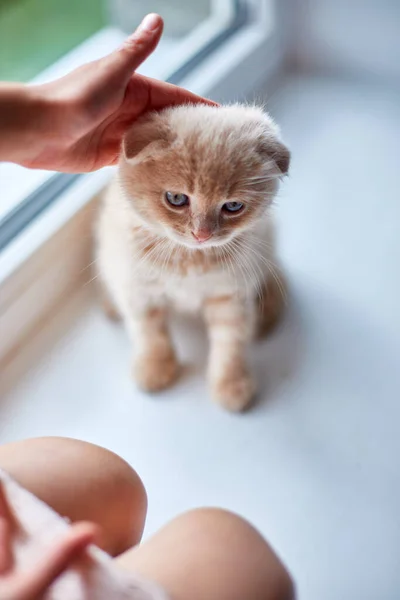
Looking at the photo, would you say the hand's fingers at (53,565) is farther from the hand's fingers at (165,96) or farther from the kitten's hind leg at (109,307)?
the kitten's hind leg at (109,307)

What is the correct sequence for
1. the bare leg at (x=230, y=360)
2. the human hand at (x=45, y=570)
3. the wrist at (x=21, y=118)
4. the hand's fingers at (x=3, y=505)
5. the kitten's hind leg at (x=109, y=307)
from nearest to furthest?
the human hand at (x=45, y=570) < the hand's fingers at (x=3, y=505) < the wrist at (x=21, y=118) < the bare leg at (x=230, y=360) < the kitten's hind leg at (x=109, y=307)

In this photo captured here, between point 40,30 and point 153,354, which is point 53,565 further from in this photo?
point 40,30

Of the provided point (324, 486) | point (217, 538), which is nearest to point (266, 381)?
point (324, 486)

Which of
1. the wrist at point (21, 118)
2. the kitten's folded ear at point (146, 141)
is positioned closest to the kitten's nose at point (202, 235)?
the kitten's folded ear at point (146, 141)

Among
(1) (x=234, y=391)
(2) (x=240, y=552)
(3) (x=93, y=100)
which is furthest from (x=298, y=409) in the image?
(3) (x=93, y=100)

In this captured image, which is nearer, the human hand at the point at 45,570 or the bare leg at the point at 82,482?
the human hand at the point at 45,570

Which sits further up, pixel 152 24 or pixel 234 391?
pixel 152 24

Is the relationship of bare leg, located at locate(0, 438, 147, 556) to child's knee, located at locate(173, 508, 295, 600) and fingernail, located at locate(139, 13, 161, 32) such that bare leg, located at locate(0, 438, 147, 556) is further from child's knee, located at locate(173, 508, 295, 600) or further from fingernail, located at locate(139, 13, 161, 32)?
fingernail, located at locate(139, 13, 161, 32)

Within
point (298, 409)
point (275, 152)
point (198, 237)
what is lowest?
point (298, 409)
